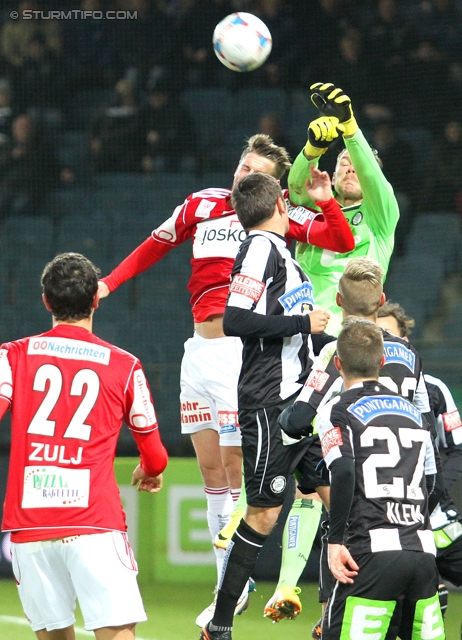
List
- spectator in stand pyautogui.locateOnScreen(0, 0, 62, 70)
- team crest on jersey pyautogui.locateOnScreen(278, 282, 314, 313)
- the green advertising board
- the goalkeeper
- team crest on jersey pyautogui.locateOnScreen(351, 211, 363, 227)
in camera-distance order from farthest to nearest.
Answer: spectator in stand pyautogui.locateOnScreen(0, 0, 62, 70)
the green advertising board
team crest on jersey pyautogui.locateOnScreen(351, 211, 363, 227)
the goalkeeper
team crest on jersey pyautogui.locateOnScreen(278, 282, 314, 313)

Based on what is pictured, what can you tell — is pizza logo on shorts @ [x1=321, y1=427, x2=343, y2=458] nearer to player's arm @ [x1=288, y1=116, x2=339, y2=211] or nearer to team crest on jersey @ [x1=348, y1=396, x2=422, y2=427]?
team crest on jersey @ [x1=348, y1=396, x2=422, y2=427]

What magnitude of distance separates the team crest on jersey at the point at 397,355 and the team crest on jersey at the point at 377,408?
481 mm

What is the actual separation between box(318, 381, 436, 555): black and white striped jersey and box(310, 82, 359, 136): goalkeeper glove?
1776mm

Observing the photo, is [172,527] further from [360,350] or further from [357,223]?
[360,350]

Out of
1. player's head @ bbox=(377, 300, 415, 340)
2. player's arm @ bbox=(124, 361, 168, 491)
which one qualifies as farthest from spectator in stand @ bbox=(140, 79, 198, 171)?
player's arm @ bbox=(124, 361, 168, 491)

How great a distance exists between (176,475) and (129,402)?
384 centimetres

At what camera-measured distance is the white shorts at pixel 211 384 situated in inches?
198

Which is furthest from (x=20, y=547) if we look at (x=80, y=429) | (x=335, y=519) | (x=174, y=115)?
(x=174, y=115)

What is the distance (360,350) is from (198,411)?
76.8 inches

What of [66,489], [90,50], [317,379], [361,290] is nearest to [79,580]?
[66,489]

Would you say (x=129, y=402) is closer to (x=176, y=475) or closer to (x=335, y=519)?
(x=335, y=519)

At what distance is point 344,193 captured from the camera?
5215 mm

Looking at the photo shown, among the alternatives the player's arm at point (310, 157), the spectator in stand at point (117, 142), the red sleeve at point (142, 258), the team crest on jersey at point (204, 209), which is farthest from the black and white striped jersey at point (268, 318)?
the spectator in stand at point (117, 142)

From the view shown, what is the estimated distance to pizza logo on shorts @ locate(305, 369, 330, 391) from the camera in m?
3.80
